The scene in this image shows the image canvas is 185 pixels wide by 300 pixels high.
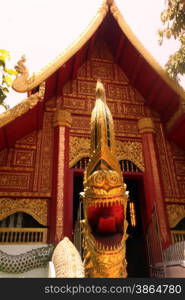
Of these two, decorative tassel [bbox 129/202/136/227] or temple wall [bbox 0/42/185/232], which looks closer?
temple wall [bbox 0/42/185/232]

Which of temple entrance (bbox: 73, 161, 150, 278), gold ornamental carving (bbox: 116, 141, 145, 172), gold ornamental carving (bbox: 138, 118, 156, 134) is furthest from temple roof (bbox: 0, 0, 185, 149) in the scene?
temple entrance (bbox: 73, 161, 150, 278)

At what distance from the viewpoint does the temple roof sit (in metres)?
4.75

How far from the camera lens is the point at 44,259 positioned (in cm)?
363

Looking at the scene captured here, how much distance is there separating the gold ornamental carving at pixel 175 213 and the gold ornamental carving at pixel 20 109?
2904 mm

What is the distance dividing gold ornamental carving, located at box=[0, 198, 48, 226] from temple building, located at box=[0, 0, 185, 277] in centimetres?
2

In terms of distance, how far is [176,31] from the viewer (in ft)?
16.6

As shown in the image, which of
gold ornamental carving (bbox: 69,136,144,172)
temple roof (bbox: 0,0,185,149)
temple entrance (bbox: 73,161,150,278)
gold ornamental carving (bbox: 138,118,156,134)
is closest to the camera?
temple roof (bbox: 0,0,185,149)

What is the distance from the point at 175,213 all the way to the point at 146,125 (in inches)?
70.8

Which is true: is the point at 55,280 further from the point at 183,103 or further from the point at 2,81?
the point at 183,103

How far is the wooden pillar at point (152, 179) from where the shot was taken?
4.26 m

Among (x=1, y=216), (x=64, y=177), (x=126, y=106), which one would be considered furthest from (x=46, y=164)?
(x=126, y=106)

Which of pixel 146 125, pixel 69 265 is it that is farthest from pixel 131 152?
pixel 69 265

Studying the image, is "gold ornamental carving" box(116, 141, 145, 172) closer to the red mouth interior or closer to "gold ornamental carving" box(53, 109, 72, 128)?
"gold ornamental carving" box(53, 109, 72, 128)

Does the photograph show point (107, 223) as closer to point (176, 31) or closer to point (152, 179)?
point (152, 179)
